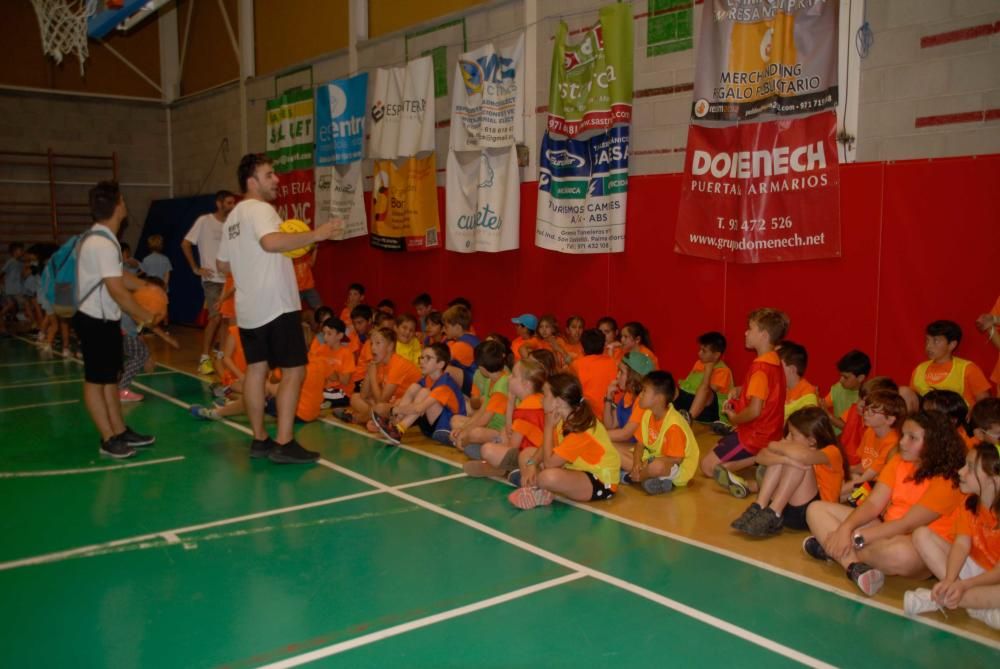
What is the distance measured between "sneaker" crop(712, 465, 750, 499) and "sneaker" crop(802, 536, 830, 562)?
112 cm

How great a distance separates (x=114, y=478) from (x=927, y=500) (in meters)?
5.02

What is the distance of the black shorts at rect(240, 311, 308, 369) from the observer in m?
6.10

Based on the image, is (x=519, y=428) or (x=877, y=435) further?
(x=519, y=428)

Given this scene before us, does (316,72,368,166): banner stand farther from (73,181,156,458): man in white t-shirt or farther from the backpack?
the backpack

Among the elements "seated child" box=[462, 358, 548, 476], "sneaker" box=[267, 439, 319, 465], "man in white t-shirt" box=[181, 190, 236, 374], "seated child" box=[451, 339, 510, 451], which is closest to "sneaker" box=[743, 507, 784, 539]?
"seated child" box=[462, 358, 548, 476]

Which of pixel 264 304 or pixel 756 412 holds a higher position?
pixel 264 304

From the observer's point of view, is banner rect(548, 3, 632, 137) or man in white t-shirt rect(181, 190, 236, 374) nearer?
banner rect(548, 3, 632, 137)

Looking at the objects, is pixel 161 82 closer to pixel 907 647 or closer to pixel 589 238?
pixel 589 238

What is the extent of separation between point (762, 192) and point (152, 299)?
5148 millimetres

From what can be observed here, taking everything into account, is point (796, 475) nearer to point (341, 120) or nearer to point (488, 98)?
point (488, 98)

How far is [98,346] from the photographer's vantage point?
618cm

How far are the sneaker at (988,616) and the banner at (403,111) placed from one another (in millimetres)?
8565

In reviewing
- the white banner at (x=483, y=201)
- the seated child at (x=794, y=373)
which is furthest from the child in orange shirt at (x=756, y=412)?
the white banner at (x=483, y=201)

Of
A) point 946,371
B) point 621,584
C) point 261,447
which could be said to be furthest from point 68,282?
point 946,371
